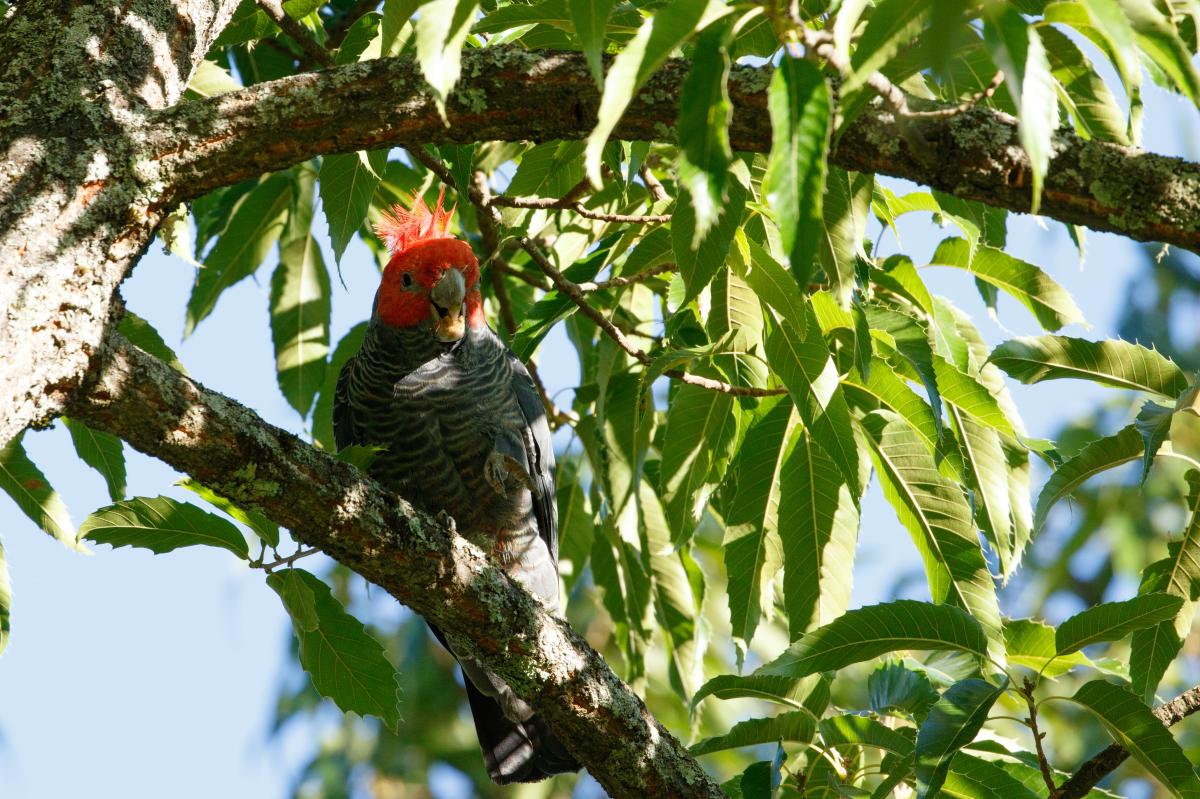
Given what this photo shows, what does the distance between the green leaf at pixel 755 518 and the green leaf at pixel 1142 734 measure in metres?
0.84

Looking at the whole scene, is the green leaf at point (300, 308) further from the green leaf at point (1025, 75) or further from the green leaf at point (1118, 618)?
the green leaf at point (1025, 75)

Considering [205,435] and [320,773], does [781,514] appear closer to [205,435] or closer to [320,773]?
[205,435]

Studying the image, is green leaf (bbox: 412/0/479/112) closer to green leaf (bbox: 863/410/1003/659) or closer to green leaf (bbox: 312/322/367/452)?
green leaf (bbox: 863/410/1003/659)

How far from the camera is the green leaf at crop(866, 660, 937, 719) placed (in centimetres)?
235

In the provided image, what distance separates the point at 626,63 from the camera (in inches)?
51.2

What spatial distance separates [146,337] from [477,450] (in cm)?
144

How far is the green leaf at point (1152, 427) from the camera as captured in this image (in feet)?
6.00

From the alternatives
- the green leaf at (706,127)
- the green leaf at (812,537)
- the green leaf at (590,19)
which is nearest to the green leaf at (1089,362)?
the green leaf at (812,537)

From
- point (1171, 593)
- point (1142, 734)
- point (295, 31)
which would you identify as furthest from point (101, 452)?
point (1171, 593)

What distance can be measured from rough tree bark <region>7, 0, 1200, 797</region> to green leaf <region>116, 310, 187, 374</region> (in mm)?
586

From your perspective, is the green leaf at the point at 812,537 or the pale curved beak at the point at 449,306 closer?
the green leaf at the point at 812,537

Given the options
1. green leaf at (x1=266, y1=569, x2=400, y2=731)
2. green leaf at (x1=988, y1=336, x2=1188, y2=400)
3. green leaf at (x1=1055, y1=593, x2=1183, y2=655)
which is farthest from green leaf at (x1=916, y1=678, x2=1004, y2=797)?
green leaf at (x1=266, y1=569, x2=400, y2=731)

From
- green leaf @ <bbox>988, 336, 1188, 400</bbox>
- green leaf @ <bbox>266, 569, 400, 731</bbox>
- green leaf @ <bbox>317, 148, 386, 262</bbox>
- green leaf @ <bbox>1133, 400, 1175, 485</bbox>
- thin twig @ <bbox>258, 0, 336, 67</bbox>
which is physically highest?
thin twig @ <bbox>258, 0, 336, 67</bbox>

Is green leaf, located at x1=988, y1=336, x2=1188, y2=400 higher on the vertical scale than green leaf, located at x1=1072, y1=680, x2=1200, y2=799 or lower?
higher
